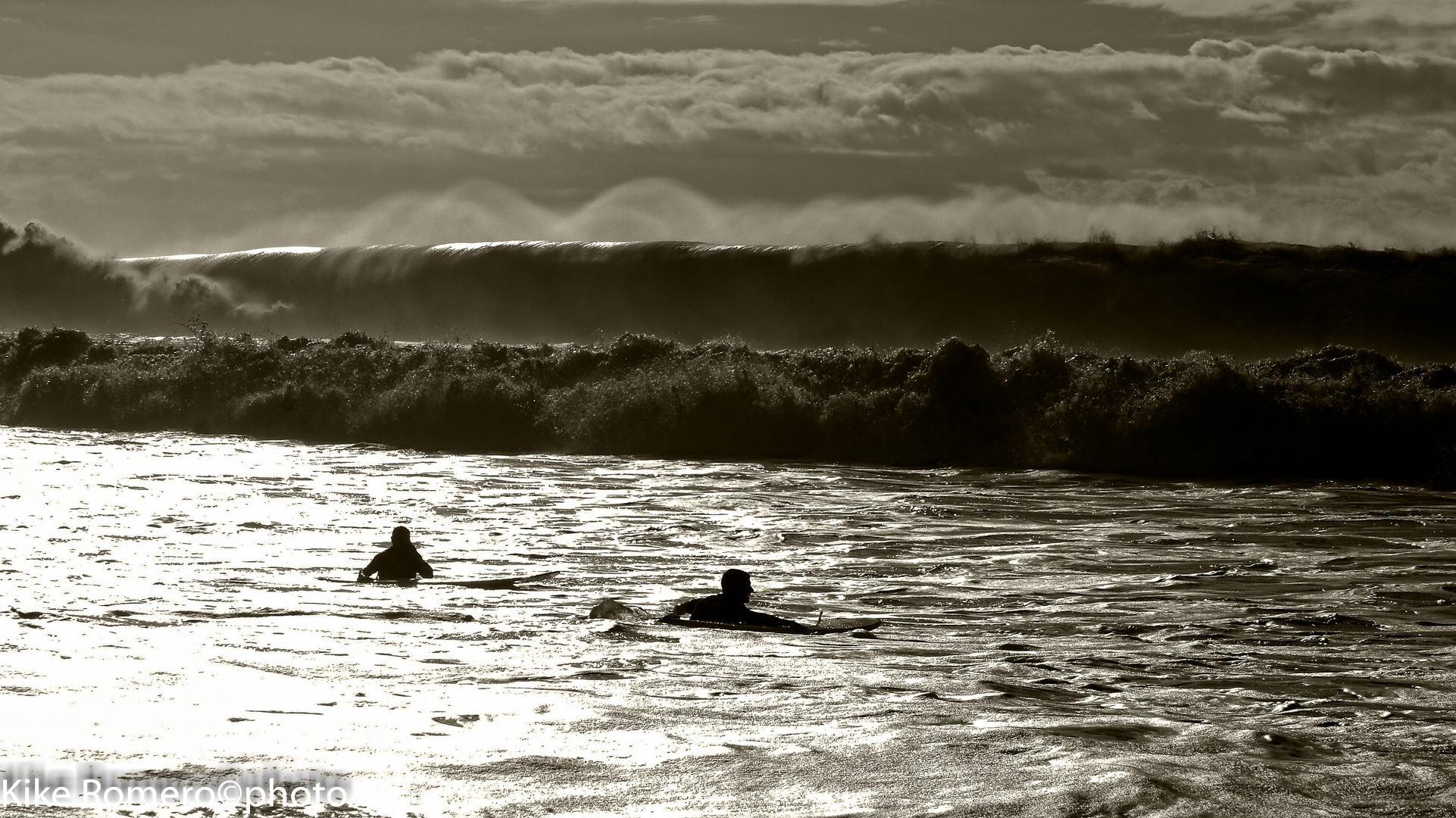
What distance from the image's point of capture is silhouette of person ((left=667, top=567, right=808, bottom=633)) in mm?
7371

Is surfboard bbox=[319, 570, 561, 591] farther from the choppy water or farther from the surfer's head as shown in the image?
the surfer's head

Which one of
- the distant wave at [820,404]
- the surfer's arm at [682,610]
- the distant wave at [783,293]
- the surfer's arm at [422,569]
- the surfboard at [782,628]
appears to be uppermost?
the distant wave at [783,293]

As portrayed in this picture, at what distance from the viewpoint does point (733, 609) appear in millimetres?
7430

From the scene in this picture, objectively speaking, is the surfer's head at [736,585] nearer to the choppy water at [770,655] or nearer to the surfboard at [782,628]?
the surfboard at [782,628]

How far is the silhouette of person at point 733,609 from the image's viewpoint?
737cm

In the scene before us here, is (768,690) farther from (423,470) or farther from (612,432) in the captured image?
(612,432)

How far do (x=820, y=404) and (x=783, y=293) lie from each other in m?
13.9

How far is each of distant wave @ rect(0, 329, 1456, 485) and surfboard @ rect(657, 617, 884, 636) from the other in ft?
30.2

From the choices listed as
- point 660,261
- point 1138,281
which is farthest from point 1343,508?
point 660,261

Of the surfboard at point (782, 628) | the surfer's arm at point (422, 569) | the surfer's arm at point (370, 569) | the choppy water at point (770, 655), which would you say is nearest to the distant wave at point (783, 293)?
the choppy water at point (770, 655)

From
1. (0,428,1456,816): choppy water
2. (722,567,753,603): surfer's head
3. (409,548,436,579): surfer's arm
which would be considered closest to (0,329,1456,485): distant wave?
(0,428,1456,816): choppy water

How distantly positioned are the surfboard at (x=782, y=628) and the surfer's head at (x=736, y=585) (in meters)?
0.20

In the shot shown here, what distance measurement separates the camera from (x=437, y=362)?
72.0 ft

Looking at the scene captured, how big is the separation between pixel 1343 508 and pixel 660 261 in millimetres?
23452
